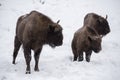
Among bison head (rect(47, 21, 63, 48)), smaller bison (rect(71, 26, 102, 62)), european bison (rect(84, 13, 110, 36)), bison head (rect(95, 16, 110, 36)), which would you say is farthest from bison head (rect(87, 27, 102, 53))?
bison head (rect(95, 16, 110, 36))

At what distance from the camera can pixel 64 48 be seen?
1457cm

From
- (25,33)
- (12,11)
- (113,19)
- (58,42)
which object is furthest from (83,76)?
(113,19)

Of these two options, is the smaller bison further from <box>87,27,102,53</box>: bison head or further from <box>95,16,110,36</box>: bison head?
<box>95,16,110,36</box>: bison head

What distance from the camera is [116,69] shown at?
1095 cm

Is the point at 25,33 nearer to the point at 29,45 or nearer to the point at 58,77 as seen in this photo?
the point at 29,45

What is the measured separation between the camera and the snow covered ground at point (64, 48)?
998 centimetres

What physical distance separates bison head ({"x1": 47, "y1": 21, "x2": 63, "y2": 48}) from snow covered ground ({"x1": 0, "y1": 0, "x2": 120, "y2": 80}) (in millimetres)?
987

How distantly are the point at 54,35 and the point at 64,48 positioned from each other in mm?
4462

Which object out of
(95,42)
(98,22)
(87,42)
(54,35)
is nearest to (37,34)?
(54,35)

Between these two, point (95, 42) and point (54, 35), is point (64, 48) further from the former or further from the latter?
point (54, 35)

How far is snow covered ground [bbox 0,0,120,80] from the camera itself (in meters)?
9.98

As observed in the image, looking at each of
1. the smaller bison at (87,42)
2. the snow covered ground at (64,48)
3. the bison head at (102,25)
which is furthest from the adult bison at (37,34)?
the bison head at (102,25)

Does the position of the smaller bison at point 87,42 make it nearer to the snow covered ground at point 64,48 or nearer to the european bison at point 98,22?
the snow covered ground at point 64,48

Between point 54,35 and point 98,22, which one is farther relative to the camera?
point 98,22
